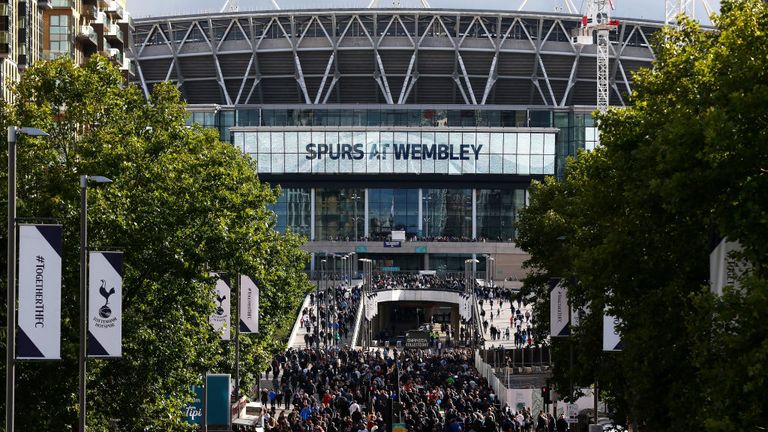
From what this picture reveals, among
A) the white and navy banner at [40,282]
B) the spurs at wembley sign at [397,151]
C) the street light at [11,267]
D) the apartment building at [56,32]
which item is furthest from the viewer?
the spurs at wembley sign at [397,151]

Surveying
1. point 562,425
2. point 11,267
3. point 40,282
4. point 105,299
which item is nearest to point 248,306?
point 562,425

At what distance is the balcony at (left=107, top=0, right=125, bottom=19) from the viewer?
96.8m

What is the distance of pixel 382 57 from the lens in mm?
183125

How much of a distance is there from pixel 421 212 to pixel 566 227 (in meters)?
115

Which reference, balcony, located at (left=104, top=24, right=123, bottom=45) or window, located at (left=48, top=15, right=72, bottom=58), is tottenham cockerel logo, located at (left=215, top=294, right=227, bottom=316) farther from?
balcony, located at (left=104, top=24, right=123, bottom=45)

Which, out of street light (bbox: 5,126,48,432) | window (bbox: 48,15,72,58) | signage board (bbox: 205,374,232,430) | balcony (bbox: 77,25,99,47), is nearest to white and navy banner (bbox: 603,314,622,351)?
signage board (bbox: 205,374,232,430)

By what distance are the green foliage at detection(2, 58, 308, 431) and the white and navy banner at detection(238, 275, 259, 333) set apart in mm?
3826

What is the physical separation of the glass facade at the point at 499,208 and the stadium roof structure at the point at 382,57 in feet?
41.2

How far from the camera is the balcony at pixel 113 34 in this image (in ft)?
315

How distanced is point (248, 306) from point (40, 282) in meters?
24.9

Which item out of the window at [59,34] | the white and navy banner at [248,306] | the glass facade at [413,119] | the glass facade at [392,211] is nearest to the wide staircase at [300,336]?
the window at [59,34]

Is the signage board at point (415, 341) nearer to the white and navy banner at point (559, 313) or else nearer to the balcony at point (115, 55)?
the balcony at point (115, 55)

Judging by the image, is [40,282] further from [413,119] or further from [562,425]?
[413,119]

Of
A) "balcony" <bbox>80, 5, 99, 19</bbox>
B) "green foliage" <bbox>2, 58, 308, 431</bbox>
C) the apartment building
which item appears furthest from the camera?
"balcony" <bbox>80, 5, 99, 19</bbox>
